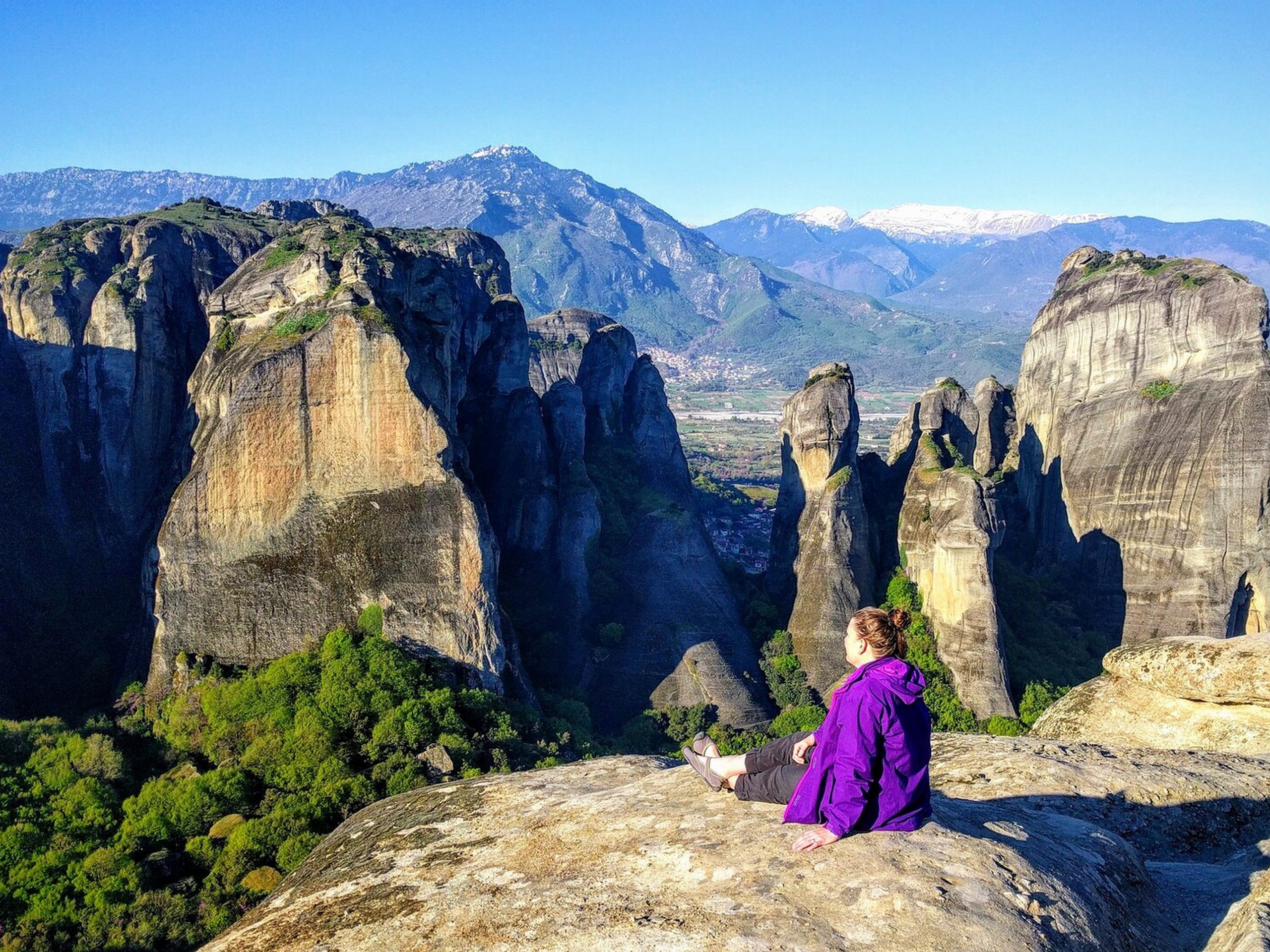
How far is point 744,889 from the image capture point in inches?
225

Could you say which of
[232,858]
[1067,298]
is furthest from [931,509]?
[232,858]

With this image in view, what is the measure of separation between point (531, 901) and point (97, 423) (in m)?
34.2

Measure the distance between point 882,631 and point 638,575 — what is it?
30.8 metres

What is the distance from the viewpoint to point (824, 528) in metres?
35.5

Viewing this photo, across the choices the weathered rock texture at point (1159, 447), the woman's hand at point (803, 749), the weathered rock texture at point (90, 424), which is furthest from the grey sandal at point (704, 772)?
the weathered rock texture at point (1159, 447)

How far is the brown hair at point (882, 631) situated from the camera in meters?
6.48

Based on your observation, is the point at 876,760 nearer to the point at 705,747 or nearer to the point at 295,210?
the point at 705,747

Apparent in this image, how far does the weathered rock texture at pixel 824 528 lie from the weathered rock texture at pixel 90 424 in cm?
2513

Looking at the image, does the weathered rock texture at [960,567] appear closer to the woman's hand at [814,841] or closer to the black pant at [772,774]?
the black pant at [772,774]

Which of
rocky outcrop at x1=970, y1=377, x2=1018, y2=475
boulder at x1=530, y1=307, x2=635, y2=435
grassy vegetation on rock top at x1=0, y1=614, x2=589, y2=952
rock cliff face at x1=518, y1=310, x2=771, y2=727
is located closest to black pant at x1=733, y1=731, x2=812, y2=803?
grassy vegetation on rock top at x1=0, y1=614, x2=589, y2=952

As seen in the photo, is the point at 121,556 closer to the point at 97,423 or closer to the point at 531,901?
the point at 97,423

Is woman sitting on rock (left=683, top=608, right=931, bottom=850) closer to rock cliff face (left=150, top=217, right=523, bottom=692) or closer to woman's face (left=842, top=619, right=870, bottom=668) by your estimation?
woman's face (left=842, top=619, right=870, bottom=668)

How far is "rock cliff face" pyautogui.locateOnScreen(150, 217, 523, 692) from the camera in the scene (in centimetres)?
2489

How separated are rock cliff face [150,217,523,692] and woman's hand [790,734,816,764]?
19.9 meters
